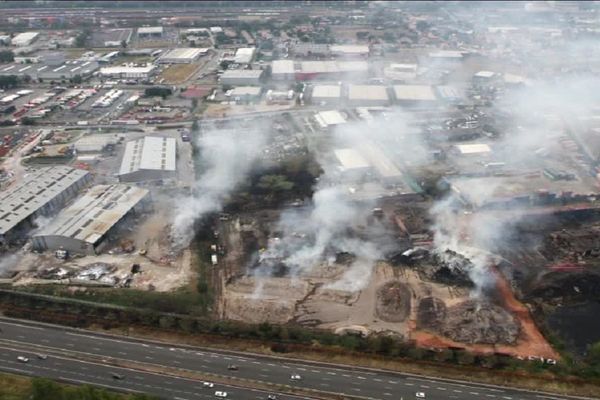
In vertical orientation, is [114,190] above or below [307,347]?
above

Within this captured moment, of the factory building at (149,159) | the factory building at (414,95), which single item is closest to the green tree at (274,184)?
the factory building at (149,159)

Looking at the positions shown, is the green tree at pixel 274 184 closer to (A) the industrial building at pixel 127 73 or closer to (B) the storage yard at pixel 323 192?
(B) the storage yard at pixel 323 192

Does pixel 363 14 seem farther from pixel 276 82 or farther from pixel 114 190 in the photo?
pixel 114 190

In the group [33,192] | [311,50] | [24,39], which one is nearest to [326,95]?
[311,50]

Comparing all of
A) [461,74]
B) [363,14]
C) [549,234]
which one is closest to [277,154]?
[549,234]

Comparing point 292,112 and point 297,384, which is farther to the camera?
point 292,112

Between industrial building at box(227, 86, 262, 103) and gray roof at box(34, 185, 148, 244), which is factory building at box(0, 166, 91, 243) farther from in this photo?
industrial building at box(227, 86, 262, 103)
